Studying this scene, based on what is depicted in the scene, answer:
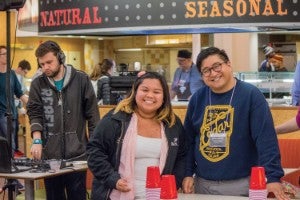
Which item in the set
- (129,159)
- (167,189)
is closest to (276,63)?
(129,159)

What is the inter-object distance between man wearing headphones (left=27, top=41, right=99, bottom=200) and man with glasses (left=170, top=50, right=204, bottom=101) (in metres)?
4.43

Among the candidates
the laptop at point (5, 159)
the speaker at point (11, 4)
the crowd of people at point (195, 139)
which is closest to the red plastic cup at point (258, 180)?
the crowd of people at point (195, 139)

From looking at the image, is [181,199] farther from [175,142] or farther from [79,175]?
[79,175]

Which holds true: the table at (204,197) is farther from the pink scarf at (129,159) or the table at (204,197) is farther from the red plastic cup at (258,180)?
the red plastic cup at (258,180)

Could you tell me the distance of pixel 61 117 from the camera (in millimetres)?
4887

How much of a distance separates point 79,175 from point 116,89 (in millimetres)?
3136

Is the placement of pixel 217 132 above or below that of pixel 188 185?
above

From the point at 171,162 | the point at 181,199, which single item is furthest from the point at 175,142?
the point at 181,199

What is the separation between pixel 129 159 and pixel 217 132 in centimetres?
49

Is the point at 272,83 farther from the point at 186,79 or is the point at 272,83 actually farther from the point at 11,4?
the point at 11,4

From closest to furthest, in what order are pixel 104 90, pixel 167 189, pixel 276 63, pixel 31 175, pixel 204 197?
pixel 167 189
pixel 204 197
pixel 31 175
pixel 104 90
pixel 276 63

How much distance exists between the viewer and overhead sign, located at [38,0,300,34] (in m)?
2.72

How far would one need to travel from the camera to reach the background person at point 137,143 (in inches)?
143

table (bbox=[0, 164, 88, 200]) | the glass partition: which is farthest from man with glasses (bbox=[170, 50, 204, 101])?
table (bbox=[0, 164, 88, 200])
